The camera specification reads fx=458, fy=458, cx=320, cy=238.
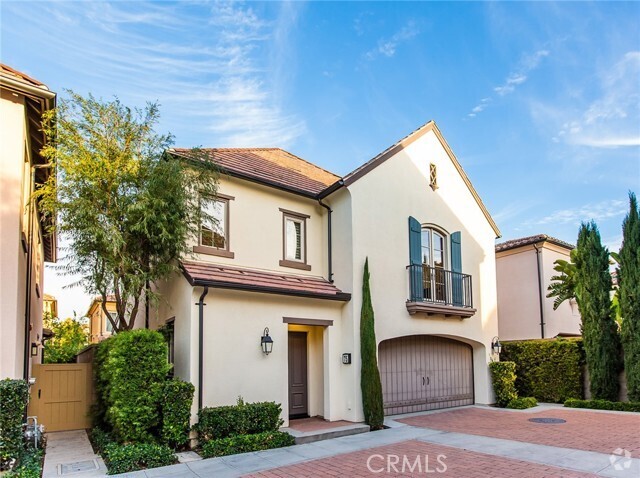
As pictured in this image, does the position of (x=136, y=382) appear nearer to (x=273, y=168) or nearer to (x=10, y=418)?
(x=10, y=418)

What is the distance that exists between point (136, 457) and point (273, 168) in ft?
27.9

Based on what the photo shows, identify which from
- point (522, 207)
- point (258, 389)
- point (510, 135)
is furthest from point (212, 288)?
point (522, 207)

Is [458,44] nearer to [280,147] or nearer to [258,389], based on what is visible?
[280,147]

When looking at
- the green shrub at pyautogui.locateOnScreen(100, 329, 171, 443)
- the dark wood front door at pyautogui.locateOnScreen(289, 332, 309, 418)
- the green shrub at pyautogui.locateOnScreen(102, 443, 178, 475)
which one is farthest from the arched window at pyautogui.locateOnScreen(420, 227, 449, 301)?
the green shrub at pyautogui.locateOnScreen(102, 443, 178, 475)

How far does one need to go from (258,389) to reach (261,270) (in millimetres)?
2995

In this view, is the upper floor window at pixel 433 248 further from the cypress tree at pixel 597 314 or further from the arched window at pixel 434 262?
the cypress tree at pixel 597 314

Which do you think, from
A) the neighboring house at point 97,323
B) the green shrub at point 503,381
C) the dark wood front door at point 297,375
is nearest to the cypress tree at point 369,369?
the dark wood front door at point 297,375

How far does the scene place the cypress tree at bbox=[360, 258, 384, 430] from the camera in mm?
11055

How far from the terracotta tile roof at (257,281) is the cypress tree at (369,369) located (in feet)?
1.83

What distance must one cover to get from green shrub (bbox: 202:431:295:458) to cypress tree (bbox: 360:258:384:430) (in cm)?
245

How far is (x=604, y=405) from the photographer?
13914mm

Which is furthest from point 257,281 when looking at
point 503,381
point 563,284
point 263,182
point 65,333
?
point 65,333

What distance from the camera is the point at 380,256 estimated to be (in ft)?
41.6

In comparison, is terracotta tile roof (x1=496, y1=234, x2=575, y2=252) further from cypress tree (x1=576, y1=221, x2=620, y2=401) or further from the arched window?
the arched window
